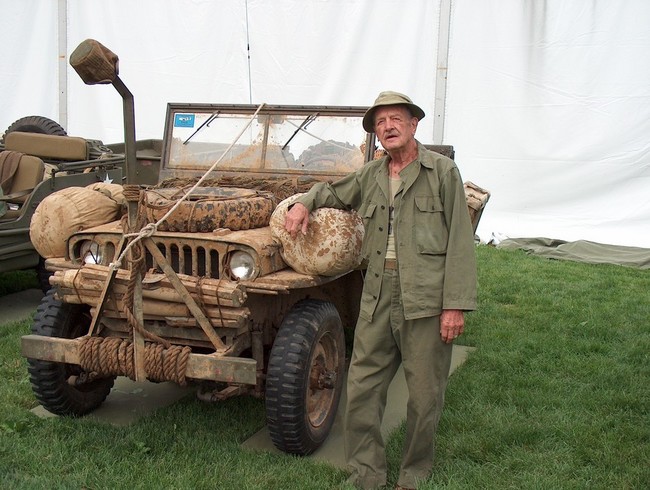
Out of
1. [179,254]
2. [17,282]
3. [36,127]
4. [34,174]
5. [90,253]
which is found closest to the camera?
[179,254]

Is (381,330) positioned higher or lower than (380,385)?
higher

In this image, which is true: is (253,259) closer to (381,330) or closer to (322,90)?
(381,330)

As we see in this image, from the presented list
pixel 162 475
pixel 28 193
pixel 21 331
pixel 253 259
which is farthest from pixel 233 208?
pixel 28 193

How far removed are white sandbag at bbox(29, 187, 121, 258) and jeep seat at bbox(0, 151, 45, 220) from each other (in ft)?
8.38

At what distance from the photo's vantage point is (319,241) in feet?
12.0

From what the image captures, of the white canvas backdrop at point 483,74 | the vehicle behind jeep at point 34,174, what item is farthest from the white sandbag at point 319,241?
the white canvas backdrop at point 483,74

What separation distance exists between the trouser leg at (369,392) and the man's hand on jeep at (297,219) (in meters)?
0.46

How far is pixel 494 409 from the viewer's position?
14.3 feet

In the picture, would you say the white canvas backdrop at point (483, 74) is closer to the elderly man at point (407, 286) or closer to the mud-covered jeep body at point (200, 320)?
the mud-covered jeep body at point (200, 320)

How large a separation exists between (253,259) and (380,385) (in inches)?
32.5

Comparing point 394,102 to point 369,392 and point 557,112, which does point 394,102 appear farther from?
point 557,112

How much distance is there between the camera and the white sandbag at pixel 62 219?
404cm

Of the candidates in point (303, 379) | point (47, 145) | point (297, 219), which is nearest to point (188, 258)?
point (297, 219)

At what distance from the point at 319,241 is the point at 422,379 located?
0.81 m
